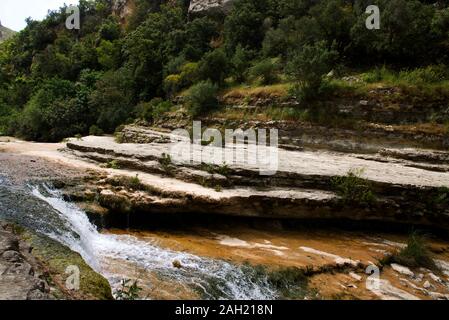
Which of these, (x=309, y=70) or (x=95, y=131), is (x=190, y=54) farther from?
(x=309, y=70)

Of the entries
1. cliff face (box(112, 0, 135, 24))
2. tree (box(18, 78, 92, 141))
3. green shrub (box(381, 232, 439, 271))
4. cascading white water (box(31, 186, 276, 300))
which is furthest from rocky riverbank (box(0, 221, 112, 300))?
cliff face (box(112, 0, 135, 24))

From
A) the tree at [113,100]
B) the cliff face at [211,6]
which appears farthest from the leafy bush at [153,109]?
the cliff face at [211,6]

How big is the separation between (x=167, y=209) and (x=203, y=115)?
11447 mm

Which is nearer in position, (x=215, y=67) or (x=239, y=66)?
(x=239, y=66)

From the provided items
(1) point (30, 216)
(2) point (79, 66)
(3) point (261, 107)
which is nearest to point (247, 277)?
(1) point (30, 216)

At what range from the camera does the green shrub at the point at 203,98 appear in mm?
20688

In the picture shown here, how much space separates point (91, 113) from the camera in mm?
27219

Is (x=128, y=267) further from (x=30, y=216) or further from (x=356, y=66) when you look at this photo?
(x=356, y=66)

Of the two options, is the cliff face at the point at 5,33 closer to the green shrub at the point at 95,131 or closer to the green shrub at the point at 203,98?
the green shrub at the point at 95,131

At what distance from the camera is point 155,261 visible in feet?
25.5

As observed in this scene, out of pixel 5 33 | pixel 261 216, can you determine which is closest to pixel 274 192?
pixel 261 216

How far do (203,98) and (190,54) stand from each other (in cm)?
751

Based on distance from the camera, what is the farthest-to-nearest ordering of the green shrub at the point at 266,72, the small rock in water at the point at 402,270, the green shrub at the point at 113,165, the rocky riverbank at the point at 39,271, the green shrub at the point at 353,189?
1. the green shrub at the point at 266,72
2. the green shrub at the point at 113,165
3. the green shrub at the point at 353,189
4. the small rock in water at the point at 402,270
5. the rocky riverbank at the point at 39,271

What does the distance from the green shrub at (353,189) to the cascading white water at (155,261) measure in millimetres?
4281
